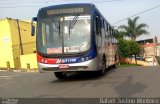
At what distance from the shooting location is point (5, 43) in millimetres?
41500

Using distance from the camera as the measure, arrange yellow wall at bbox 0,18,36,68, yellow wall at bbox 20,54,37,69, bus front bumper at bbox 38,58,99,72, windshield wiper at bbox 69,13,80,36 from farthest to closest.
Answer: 1. yellow wall at bbox 0,18,36,68
2. yellow wall at bbox 20,54,37,69
3. windshield wiper at bbox 69,13,80,36
4. bus front bumper at bbox 38,58,99,72

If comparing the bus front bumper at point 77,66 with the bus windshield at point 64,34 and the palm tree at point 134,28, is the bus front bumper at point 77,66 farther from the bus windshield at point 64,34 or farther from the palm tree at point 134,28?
A: the palm tree at point 134,28

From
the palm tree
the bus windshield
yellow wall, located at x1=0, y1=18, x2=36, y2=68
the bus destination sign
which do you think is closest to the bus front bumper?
the bus windshield

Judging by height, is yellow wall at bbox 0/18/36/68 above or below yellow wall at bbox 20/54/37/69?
above

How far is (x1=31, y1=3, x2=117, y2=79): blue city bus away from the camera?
1459cm

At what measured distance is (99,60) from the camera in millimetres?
15859

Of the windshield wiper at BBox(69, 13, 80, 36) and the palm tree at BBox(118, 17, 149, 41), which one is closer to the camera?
the windshield wiper at BBox(69, 13, 80, 36)

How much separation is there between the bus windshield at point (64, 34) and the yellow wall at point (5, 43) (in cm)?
2644

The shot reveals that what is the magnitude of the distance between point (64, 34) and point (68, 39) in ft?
0.92

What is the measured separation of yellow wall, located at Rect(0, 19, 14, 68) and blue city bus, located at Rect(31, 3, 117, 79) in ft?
86.2

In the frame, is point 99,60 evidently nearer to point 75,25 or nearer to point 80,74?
point 75,25

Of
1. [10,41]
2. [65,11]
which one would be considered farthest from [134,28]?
[65,11]

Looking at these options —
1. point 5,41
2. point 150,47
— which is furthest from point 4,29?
point 150,47

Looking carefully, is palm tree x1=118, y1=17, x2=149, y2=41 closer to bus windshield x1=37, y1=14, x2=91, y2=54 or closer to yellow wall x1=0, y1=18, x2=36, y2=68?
yellow wall x1=0, y1=18, x2=36, y2=68
